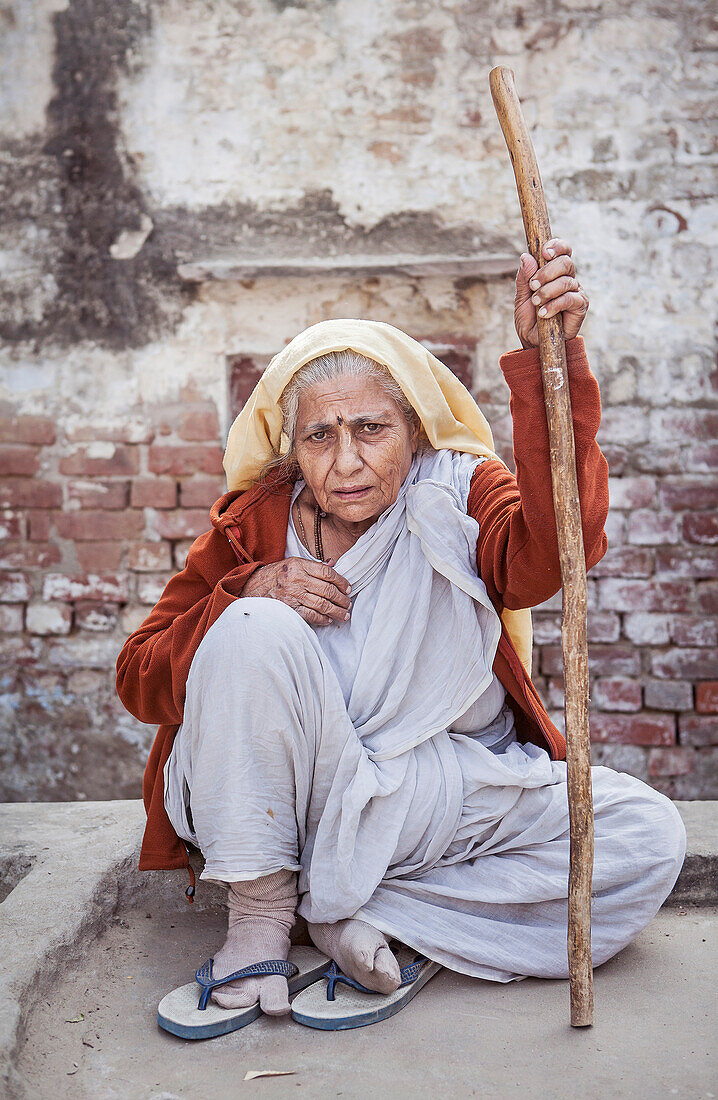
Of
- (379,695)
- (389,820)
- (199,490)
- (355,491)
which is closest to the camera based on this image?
(389,820)

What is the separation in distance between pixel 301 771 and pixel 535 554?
2.12 feet

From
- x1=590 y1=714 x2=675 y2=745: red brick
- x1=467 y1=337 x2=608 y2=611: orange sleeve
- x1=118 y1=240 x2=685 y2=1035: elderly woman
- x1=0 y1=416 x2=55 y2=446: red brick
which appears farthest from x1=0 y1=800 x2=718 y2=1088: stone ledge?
x1=0 y1=416 x2=55 y2=446: red brick

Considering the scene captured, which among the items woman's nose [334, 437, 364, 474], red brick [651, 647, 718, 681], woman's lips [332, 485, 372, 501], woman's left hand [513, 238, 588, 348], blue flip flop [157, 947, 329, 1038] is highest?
woman's left hand [513, 238, 588, 348]

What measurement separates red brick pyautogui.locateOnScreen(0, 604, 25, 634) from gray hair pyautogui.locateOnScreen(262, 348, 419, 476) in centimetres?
258

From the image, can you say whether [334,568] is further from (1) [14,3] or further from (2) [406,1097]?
(1) [14,3]

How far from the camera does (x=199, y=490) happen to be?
14.1 ft

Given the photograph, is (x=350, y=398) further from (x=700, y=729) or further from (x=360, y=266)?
(x=700, y=729)

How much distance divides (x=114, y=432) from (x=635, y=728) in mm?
2659

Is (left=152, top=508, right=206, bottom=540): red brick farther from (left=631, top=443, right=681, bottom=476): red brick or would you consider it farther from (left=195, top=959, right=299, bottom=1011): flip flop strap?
(left=195, top=959, right=299, bottom=1011): flip flop strap

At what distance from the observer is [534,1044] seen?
1.73m

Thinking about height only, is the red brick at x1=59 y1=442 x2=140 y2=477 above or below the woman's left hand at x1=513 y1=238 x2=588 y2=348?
below

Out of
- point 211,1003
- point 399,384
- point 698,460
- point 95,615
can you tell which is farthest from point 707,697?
point 211,1003

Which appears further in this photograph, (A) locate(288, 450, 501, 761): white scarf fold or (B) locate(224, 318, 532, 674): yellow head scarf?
(B) locate(224, 318, 532, 674): yellow head scarf

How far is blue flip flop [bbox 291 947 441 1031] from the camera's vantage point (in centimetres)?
177
